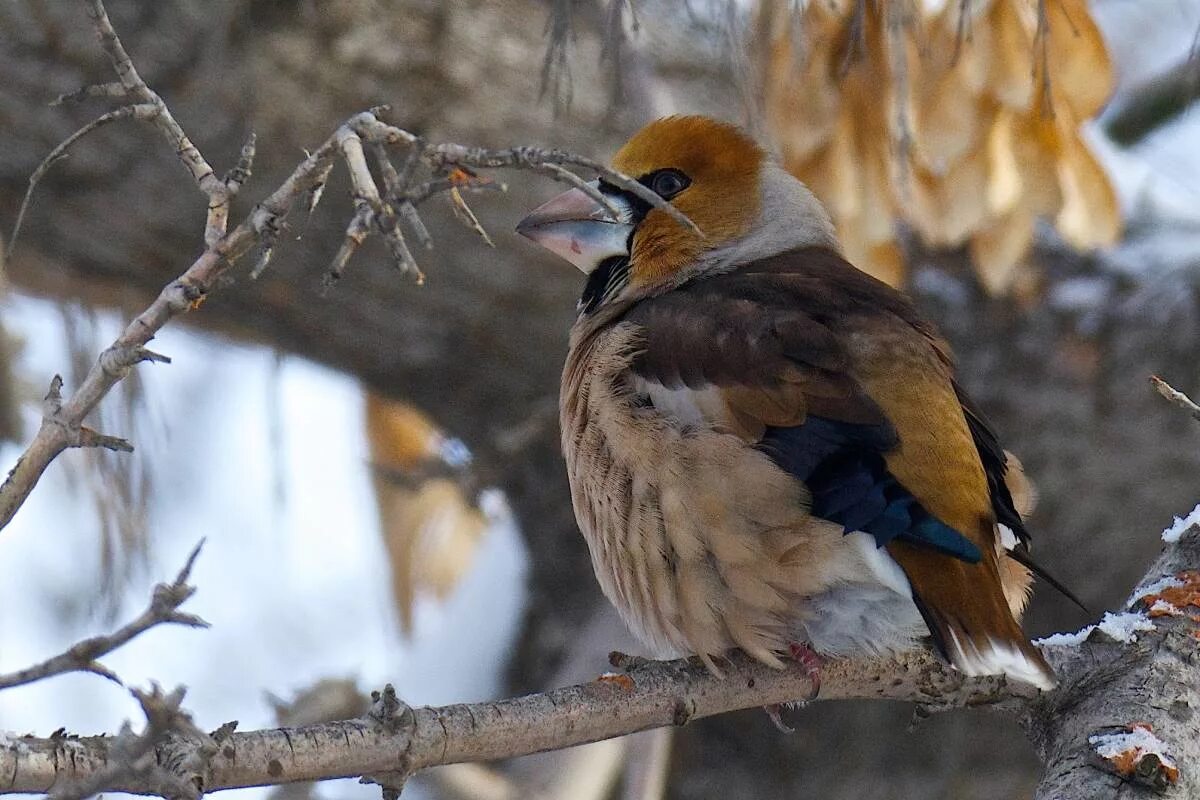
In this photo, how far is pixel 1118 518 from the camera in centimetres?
439

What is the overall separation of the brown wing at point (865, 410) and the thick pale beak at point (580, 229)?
0.38 m

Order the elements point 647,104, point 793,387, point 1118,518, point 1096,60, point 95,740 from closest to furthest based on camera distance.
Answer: point 95,740 → point 793,387 → point 1096,60 → point 647,104 → point 1118,518

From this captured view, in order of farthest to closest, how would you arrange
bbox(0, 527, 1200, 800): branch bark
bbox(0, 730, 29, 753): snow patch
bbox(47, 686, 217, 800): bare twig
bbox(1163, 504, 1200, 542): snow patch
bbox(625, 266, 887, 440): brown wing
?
1. bbox(1163, 504, 1200, 542): snow patch
2. bbox(625, 266, 887, 440): brown wing
3. bbox(0, 527, 1200, 800): branch bark
4. bbox(0, 730, 29, 753): snow patch
5. bbox(47, 686, 217, 800): bare twig

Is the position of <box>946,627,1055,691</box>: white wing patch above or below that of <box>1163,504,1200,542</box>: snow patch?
below

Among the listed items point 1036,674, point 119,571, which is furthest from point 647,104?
point 1036,674

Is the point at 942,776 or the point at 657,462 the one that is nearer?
the point at 657,462

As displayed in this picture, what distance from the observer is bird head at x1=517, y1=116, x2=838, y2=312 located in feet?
9.65

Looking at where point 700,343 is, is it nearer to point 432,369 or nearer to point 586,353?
point 586,353

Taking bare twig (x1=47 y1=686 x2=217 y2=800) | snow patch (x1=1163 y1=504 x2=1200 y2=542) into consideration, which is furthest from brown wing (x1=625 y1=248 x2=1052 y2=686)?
bare twig (x1=47 y1=686 x2=217 y2=800)

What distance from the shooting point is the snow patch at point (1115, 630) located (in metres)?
2.32

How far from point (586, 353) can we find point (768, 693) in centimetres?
73

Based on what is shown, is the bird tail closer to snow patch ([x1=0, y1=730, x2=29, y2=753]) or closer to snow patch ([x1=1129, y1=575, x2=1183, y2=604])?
snow patch ([x1=1129, y1=575, x2=1183, y2=604])

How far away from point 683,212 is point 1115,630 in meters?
1.20

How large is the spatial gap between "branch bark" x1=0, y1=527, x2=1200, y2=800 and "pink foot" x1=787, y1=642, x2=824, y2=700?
0.04ft
